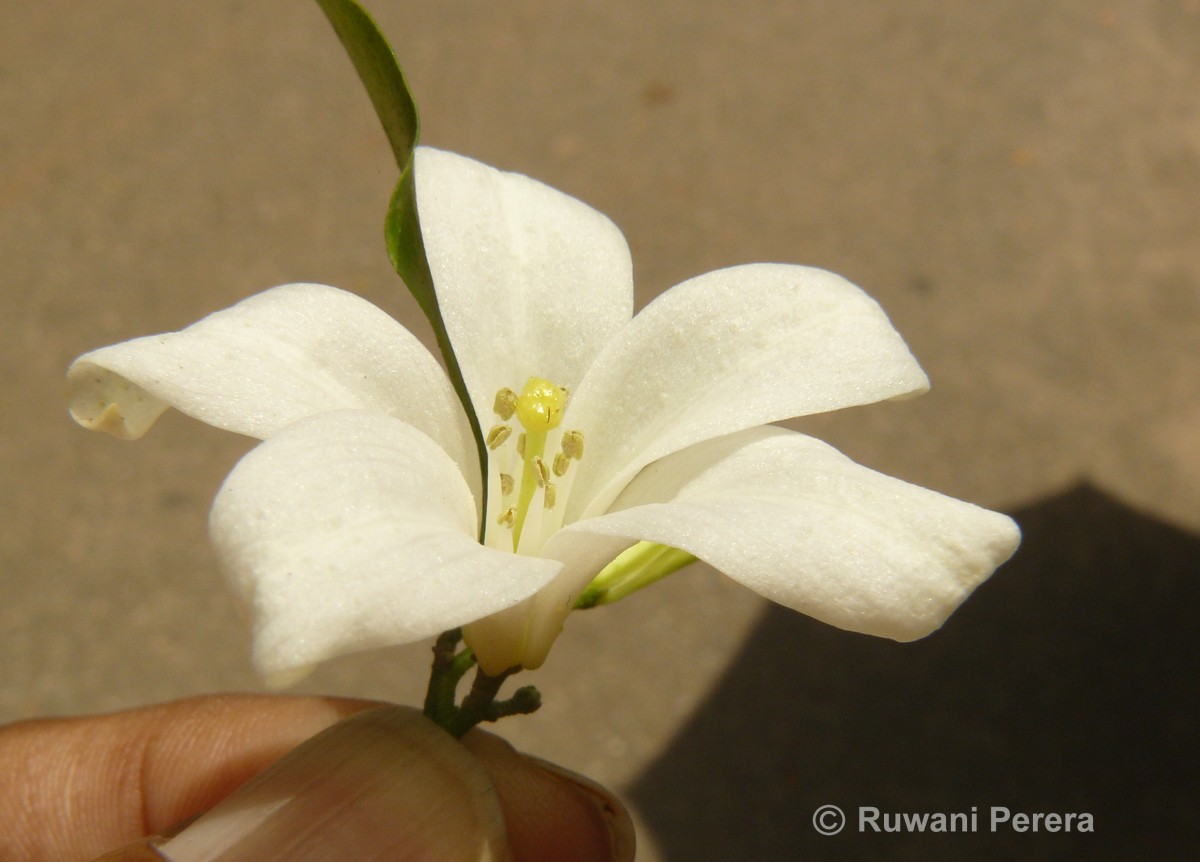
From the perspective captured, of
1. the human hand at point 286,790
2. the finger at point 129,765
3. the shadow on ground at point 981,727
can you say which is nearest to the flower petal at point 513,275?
the human hand at point 286,790

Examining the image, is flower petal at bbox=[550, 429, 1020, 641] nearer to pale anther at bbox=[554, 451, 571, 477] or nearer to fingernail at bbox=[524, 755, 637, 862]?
pale anther at bbox=[554, 451, 571, 477]

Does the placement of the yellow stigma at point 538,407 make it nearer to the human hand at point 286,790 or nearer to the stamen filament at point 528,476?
the stamen filament at point 528,476

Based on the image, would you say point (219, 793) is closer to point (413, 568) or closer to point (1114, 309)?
point (413, 568)

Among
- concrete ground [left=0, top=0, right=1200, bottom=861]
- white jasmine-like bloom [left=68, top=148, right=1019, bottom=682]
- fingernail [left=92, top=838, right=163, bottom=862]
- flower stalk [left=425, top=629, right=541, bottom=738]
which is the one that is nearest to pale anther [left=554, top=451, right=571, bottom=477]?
white jasmine-like bloom [left=68, top=148, right=1019, bottom=682]

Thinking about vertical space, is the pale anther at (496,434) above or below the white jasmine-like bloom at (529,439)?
below

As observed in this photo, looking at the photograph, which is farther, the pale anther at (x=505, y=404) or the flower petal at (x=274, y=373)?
the pale anther at (x=505, y=404)

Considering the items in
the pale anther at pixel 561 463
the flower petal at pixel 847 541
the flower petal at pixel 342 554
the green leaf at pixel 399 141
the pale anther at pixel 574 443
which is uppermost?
the green leaf at pixel 399 141

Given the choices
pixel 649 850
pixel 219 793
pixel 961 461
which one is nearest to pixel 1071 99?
pixel 961 461
